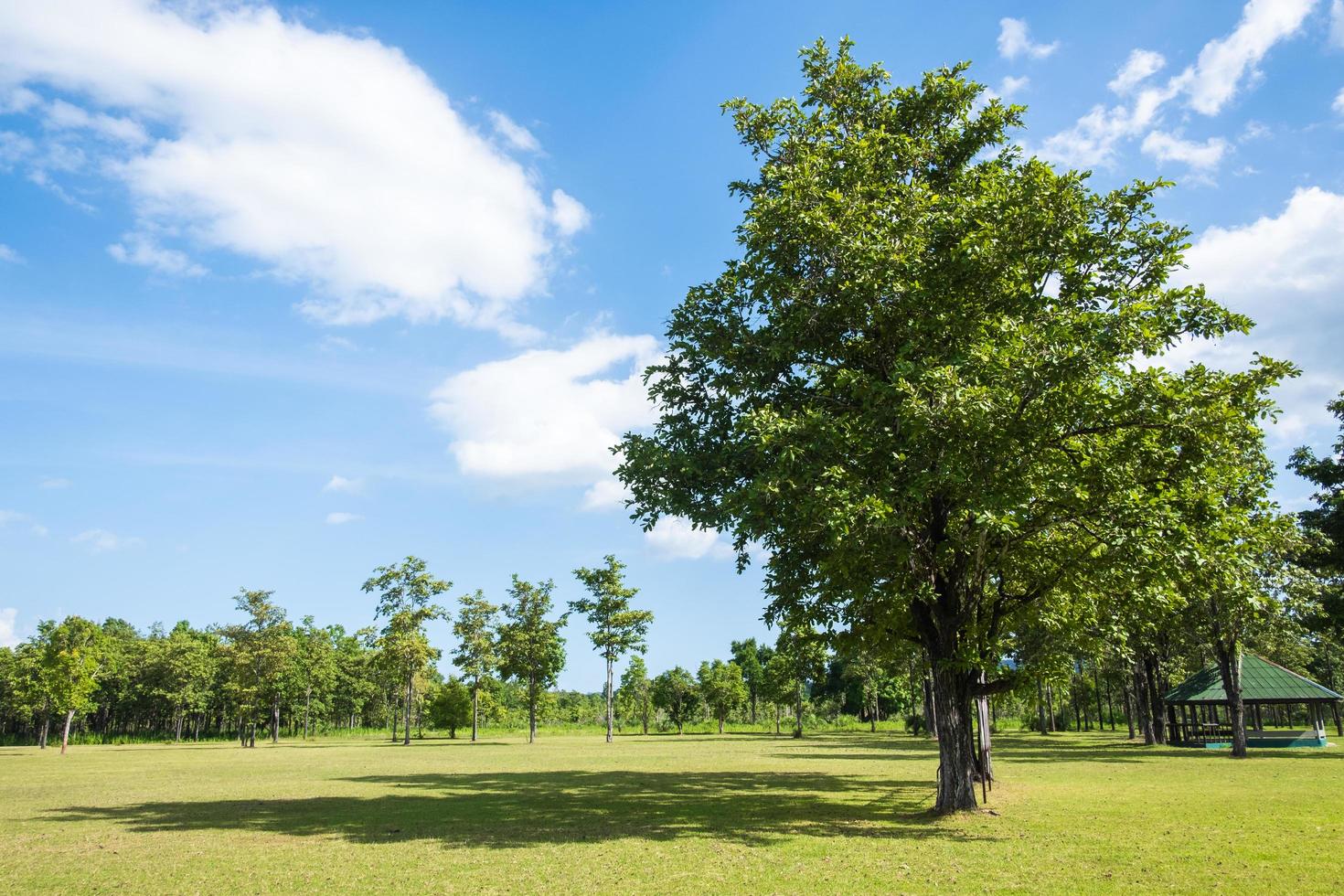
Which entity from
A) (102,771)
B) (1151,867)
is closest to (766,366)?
(1151,867)

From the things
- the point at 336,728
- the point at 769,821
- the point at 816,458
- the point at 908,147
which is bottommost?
the point at 336,728

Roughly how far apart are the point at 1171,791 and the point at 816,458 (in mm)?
15321

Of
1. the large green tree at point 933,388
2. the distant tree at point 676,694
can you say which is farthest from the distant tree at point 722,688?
the large green tree at point 933,388

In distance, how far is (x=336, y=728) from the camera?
385 feet

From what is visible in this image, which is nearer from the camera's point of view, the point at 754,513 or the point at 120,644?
the point at 754,513

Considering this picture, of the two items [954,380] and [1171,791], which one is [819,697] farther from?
[954,380]

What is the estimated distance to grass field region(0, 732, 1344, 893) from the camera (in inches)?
449

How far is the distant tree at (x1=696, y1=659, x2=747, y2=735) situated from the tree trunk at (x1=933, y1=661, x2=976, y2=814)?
69.7 metres

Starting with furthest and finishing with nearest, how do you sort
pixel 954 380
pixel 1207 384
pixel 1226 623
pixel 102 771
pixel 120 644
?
pixel 120 644
pixel 1226 623
pixel 102 771
pixel 1207 384
pixel 954 380

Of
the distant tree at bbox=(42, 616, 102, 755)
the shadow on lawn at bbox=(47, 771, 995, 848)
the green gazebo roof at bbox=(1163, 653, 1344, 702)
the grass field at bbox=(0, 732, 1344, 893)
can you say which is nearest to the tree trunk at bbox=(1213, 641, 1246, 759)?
the green gazebo roof at bbox=(1163, 653, 1344, 702)

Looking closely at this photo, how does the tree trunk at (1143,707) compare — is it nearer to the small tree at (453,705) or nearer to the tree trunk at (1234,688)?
the tree trunk at (1234,688)

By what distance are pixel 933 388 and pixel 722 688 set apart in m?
76.6

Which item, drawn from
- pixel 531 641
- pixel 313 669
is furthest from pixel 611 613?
pixel 313 669

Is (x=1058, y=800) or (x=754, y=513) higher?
(x=754, y=513)
